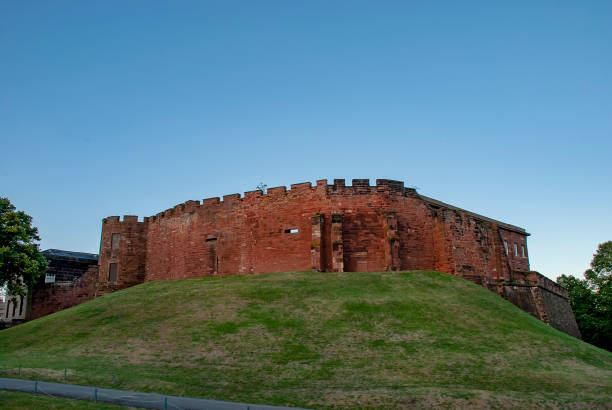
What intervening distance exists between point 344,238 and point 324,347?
1550 centimetres

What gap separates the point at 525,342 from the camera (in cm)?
2208

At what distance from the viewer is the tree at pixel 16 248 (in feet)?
101

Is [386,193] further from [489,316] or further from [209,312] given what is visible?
[209,312]

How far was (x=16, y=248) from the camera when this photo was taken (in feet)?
103

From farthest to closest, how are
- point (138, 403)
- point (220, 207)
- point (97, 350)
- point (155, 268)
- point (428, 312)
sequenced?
point (155, 268) → point (220, 207) → point (428, 312) → point (97, 350) → point (138, 403)

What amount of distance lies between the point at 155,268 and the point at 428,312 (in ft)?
88.5

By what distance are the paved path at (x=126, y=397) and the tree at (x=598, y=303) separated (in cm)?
4804

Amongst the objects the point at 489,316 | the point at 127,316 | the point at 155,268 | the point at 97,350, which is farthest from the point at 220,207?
the point at 489,316

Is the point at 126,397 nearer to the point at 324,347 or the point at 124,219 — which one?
the point at 324,347

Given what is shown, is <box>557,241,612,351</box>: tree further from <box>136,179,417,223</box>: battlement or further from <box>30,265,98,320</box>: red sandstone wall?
<box>30,265,98,320</box>: red sandstone wall

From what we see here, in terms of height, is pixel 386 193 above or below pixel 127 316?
above

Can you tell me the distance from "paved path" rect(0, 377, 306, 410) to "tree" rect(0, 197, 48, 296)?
17189mm

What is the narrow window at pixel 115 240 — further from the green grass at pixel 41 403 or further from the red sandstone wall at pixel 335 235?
the green grass at pixel 41 403

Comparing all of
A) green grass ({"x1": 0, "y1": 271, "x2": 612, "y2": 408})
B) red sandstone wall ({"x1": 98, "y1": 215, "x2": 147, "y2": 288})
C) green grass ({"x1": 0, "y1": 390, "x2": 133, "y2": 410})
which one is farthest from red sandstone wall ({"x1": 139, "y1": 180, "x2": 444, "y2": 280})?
green grass ({"x1": 0, "y1": 390, "x2": 133, "y2": 410})
